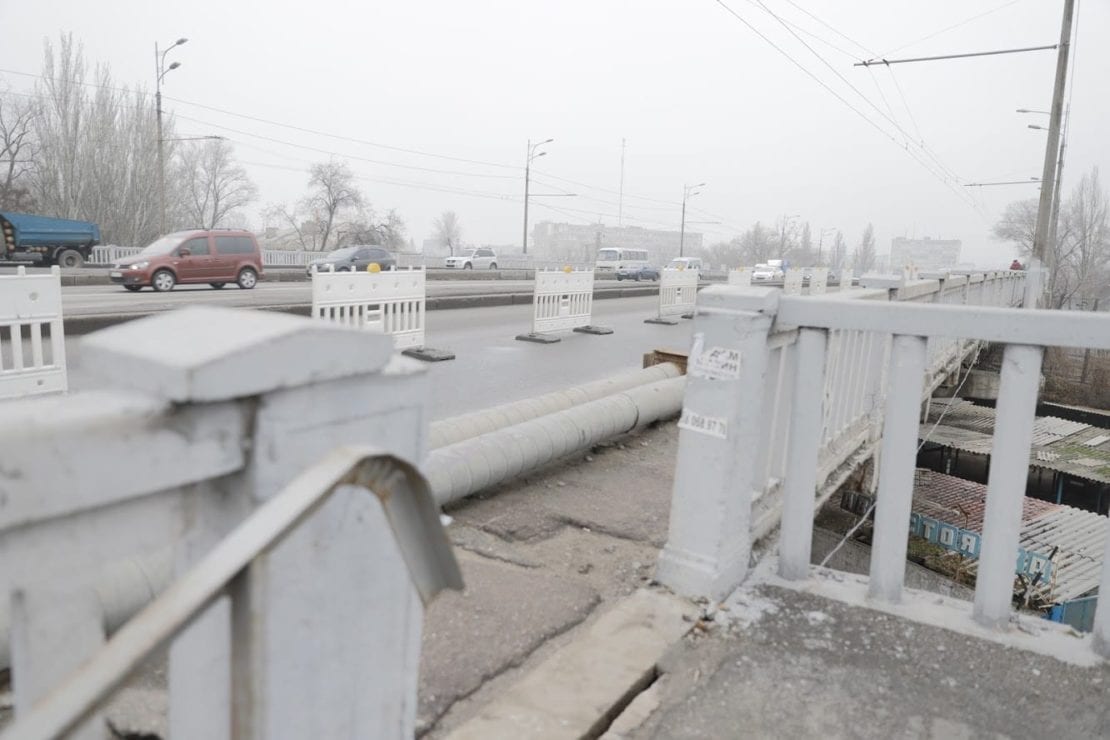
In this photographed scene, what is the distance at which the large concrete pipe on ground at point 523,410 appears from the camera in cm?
512

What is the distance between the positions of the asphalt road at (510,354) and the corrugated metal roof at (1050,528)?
501 centimetres

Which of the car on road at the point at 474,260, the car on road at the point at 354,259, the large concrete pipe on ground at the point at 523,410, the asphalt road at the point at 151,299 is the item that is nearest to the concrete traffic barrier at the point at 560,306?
the asphalt road at the point at 151,299

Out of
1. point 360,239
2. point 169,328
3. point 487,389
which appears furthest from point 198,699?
point 360,239

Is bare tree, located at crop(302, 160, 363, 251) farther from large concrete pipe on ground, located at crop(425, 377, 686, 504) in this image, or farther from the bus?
large concrete pipe on ground, located at crop(425, 377, 686, 504)

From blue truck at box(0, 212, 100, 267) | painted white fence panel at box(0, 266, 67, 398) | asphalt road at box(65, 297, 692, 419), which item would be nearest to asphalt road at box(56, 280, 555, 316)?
asphalt road at box(65, 297, 692, 419)

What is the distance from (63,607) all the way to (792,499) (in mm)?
2808

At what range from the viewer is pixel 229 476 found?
114 centimetres

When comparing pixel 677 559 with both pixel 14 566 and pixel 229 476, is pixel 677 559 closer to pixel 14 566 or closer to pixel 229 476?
pixel 229 476

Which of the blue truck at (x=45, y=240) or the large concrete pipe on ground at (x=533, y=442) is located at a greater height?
the blue truck at (x=45, y=240)

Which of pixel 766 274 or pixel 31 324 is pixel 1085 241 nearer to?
pixel 766 274

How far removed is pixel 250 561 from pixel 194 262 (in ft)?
74.0

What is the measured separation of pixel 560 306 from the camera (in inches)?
601

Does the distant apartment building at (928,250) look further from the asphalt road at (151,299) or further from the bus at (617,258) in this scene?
the asphalt road at (151,299)

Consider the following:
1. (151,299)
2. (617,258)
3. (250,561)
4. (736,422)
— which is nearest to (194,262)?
(151,299)
